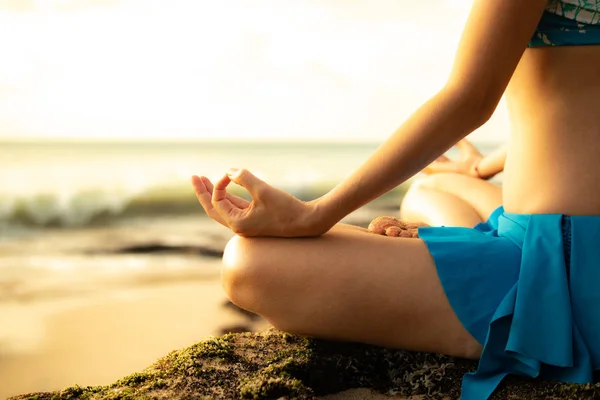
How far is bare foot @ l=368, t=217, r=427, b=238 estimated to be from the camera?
1.62 meters

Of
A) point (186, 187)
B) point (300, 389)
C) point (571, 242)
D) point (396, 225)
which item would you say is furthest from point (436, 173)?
point (186, 187)

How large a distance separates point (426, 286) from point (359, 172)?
293 mm

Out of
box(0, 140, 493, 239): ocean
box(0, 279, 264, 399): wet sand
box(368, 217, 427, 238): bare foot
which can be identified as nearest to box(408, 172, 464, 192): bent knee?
box(368, 217, 427, 238): bare foot

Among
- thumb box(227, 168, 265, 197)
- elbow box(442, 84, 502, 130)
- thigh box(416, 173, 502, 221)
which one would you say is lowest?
thigh box(416, 173, 502, 221)

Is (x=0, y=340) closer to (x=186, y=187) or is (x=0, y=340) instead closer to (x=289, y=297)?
(x=289, y=297)

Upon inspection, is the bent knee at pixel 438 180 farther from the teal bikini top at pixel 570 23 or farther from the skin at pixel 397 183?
the teal bikini top at pixel 570 23

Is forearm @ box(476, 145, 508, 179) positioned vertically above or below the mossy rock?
above

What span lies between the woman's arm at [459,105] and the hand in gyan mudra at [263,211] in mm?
37

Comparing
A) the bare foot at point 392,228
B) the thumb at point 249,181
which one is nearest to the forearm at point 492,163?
the bare foot at point 392,228

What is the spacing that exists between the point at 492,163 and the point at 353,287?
131 centimetres

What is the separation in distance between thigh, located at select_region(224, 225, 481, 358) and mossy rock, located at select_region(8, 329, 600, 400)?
7 centimetres

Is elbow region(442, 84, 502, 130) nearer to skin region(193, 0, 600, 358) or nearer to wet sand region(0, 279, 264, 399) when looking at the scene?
skin region(193, 0, 600, 358)

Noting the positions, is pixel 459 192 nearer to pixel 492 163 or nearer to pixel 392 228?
pixel 492 163

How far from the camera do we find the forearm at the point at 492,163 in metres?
2.38
